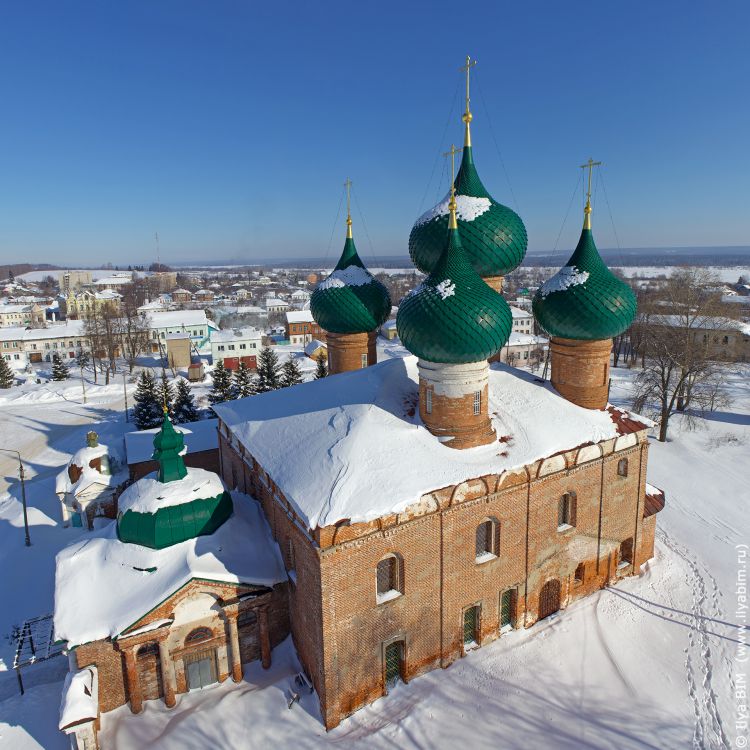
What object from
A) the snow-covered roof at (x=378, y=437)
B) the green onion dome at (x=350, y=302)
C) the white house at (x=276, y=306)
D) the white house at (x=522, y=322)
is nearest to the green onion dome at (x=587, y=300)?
the snow-covered roof at (x=378, y=437)

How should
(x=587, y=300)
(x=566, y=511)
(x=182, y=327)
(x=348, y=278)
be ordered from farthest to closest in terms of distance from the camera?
(x=182, y=327) < (x=348, y=278) < (x=566, y=511) < (x=587, y=300)

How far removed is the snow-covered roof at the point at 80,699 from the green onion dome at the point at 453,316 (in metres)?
8.21

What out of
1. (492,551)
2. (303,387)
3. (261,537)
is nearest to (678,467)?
(492,551)

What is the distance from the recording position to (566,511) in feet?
39.7

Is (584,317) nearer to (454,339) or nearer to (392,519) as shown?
(454,339)

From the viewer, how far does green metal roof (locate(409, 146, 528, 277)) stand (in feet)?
42.8

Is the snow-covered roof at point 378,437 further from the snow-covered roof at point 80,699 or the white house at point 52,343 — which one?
the white house at point 52,343

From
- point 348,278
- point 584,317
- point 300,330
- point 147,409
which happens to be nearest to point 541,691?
point 584,317

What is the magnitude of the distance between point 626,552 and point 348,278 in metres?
10.3

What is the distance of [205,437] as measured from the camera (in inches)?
758

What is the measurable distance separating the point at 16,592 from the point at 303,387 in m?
9.37

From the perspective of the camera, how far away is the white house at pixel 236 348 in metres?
48.0

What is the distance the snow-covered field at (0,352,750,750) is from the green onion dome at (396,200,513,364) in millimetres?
6429

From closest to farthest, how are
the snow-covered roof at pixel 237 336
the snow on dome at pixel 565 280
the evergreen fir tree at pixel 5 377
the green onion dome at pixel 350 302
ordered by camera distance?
the snow on dome at pixel 565 280 → the green onion dome at pixel 350 302 → the evergreen fir tree at pixel 5 377 → the snow-covered roof at pixel 237 336
